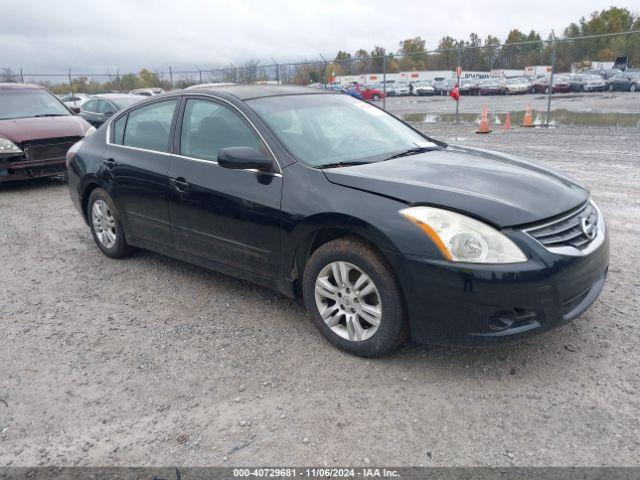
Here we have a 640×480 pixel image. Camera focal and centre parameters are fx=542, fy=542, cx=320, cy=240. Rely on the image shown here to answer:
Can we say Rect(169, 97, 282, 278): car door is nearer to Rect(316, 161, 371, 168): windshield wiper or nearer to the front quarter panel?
the front quarter panel

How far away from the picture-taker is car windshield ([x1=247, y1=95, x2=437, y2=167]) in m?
3.79

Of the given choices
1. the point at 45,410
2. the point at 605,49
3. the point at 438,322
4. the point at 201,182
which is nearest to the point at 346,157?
the point at 201,182

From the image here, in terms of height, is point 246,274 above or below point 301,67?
below

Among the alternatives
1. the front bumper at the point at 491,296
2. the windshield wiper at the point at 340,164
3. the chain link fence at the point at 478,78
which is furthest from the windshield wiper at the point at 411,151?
the chain link fence at the point at 478,78

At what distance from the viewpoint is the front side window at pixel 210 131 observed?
3.93 metres

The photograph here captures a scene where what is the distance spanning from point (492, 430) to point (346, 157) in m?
2.01

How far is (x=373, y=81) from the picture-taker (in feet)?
143

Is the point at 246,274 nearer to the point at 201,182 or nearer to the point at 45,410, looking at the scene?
the point at 201,182

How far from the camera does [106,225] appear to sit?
5285 millimetres

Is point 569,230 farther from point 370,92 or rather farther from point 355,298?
point 370,92

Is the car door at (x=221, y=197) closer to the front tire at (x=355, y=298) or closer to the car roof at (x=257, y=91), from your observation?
the car roof at (x=257, y=91)

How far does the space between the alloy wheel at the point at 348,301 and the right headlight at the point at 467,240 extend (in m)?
0.49

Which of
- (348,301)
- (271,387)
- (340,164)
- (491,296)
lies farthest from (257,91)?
(491,296)

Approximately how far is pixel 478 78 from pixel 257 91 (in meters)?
33.9
